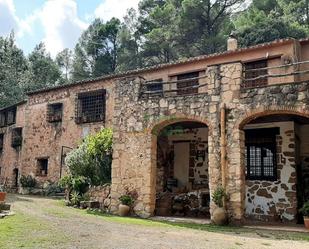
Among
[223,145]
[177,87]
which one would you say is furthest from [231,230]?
[177,87]

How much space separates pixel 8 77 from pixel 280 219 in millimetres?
26243

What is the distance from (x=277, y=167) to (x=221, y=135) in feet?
10.7

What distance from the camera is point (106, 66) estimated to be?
126 feet

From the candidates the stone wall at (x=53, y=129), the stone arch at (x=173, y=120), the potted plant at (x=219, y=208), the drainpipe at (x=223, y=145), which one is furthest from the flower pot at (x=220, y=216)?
the stone wall at (x=53, y=129)

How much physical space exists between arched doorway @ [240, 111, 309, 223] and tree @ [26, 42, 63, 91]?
27501mm

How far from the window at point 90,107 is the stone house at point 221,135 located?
3.17 m

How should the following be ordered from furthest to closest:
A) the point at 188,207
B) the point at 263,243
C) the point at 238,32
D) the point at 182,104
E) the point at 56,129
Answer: the point at 238,32, the point at 56,129, the point at 188,207, the point at 182,104, the point at 263,243

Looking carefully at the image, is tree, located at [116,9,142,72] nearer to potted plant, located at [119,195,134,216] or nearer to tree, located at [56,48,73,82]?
tree, located at [56,48,73,82]

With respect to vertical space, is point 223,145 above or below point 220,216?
above

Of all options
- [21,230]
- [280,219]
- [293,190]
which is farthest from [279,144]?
[21,230]

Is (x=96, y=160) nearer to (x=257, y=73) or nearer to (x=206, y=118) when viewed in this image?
(x=206, y=118)

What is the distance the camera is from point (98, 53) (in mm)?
39312

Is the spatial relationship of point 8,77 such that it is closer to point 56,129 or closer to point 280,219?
point 56,129

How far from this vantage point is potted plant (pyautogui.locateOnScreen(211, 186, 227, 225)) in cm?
1060
